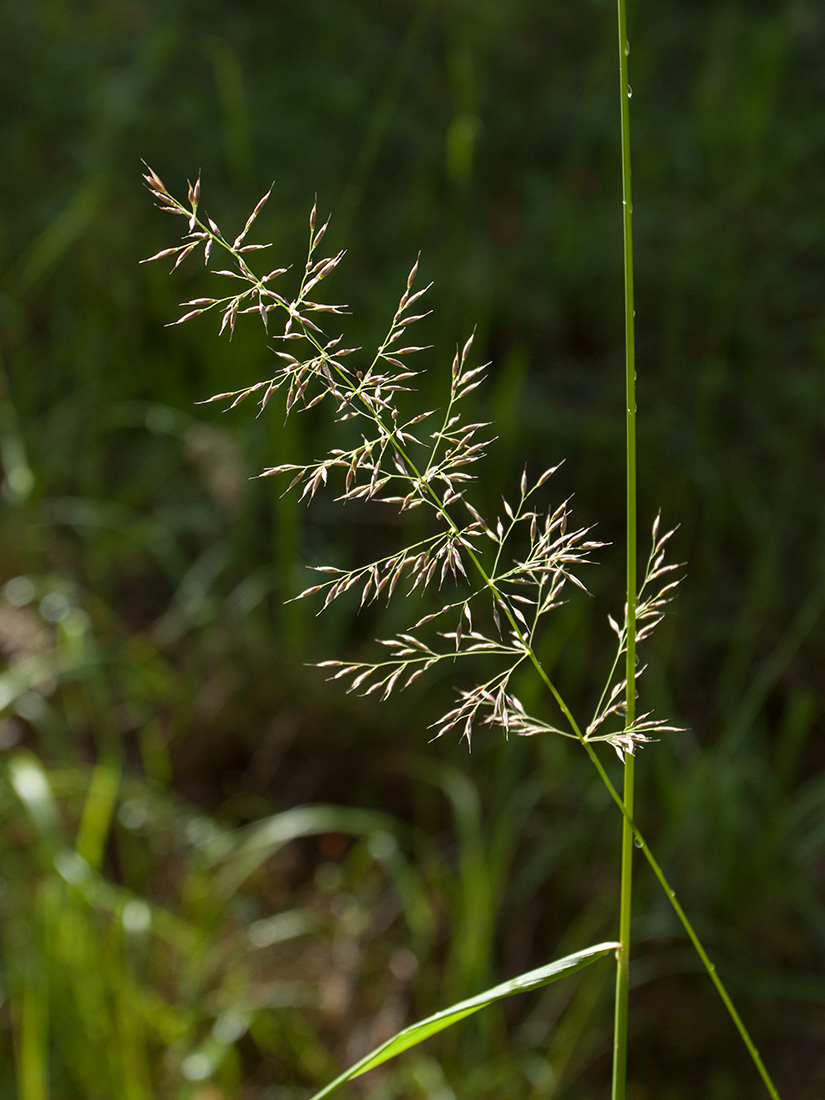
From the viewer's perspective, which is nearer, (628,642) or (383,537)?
(628,642)

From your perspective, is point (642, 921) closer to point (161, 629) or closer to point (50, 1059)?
point (50, 1059)

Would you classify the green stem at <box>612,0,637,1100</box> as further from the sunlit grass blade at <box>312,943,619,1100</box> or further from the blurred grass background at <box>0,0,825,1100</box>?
the blurred grass background at <box>0,0,825,1100</box>

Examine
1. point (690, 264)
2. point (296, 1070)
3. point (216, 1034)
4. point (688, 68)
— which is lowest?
point (296, 1070)

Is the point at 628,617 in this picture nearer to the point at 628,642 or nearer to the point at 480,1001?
the point at 628,642

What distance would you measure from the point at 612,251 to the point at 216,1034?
2.59 meters

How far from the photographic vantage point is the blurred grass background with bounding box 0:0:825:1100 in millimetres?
1655

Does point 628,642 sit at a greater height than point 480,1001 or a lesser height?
greater

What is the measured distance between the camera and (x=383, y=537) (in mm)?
2656

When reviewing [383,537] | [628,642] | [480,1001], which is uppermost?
[628,642]

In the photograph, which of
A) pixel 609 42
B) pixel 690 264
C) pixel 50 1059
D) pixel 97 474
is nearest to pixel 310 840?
pixel 50 1059

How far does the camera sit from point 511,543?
8.46ft

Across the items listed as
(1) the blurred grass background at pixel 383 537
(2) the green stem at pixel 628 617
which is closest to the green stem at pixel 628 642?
(2) the green stem at pixel 628 617

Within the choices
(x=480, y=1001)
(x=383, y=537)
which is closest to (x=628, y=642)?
(x=480, y=1001)

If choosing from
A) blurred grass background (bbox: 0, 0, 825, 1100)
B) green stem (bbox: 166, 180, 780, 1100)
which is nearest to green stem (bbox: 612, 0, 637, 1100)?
green stem (bbox: 166, 180, 780, 1100)
